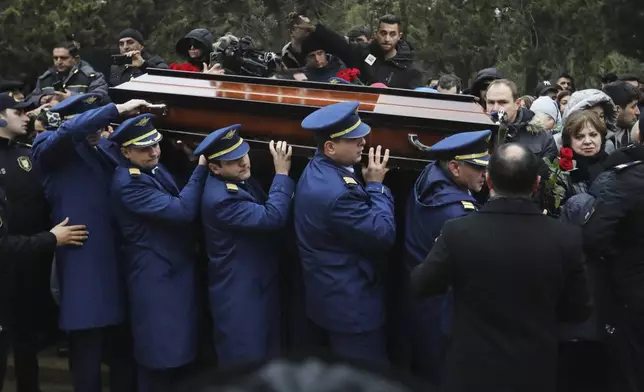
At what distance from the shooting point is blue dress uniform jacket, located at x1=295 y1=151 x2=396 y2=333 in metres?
3.56

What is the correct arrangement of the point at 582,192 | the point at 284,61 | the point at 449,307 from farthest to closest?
the point at 284,61 < the point at 582,192 < the point at 449,307

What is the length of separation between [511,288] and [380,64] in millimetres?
3035

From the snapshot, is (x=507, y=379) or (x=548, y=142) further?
A: (x=548, y=142)

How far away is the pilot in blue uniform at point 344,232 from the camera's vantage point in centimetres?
357

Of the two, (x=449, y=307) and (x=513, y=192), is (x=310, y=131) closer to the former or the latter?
(x=449, y=307)

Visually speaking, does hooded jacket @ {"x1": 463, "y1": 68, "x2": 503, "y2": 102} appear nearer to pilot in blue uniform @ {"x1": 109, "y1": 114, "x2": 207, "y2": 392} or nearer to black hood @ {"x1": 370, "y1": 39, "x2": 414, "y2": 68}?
black hood @ {"x1": 370, "y1": 39, "x2": 414, "y2": 68}

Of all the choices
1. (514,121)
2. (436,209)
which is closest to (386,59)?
(514,121)

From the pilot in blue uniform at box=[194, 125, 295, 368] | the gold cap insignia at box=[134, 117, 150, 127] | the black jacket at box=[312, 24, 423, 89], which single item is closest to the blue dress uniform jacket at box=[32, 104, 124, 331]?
the gold cap insignia at box=[134, 117, 150, 127]

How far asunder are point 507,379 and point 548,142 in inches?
85.5

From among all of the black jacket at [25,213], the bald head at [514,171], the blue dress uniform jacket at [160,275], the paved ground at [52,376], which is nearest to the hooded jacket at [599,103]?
the bald head at [514,171]

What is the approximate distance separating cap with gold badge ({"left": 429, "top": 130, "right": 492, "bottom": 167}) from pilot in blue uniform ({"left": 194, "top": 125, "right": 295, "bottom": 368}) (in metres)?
0.74

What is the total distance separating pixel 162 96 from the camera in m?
4.17

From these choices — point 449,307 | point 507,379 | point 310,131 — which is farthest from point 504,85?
point 507,379

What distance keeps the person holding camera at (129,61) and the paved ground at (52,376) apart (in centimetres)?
206
